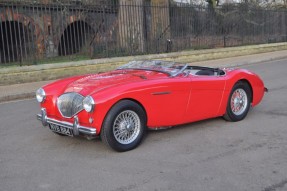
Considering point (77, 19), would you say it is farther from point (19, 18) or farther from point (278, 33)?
point (278, 33)

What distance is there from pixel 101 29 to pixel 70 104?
35.9 ft

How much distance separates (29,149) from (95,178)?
1658 millimetres

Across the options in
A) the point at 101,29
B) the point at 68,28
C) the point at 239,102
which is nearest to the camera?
the point at 239,102

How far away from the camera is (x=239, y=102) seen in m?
6.87

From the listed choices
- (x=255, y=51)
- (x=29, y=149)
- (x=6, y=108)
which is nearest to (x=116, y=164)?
(x=29, y=149)

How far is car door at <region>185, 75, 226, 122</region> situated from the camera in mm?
6035

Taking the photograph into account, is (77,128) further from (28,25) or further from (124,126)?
(28,25)

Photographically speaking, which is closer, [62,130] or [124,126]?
[124,126]

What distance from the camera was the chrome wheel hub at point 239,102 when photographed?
6769mm

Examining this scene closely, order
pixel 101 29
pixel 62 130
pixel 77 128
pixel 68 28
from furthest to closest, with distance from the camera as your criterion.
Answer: pixel 101 29, pixel 68 28, pixel 62 130, pixel 77 128

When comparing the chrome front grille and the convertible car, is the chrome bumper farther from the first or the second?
the chrome front grille

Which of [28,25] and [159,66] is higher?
[28,25]

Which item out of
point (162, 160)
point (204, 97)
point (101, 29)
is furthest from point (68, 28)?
point (162, 160)

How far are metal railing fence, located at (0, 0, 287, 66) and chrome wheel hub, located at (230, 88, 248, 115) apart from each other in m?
8.57
